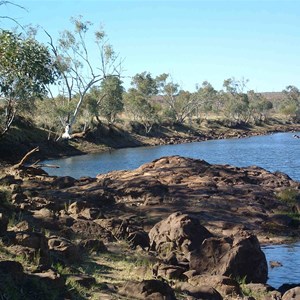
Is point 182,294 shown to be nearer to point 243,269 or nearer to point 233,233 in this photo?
point 243,269

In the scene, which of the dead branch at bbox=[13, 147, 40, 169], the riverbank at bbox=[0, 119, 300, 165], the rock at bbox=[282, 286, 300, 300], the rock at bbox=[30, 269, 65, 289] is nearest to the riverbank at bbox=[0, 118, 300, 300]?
the rock at bbox=[30, 269, 65, 289]

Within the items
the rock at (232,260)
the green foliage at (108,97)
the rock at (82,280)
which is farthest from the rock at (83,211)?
the green foliage at (108,97)

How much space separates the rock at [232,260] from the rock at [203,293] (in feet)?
8.10

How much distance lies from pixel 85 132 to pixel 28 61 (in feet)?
182

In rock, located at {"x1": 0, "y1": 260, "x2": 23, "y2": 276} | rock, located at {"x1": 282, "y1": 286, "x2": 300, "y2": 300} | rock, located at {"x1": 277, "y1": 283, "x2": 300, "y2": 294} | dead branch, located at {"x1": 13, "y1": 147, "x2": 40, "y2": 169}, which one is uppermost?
dead branch, located at {"x1": 13, "y1": 147, "x2": 40, "y2": 169}

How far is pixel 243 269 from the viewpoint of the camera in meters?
12.0

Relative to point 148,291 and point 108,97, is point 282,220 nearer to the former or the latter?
point 148,291

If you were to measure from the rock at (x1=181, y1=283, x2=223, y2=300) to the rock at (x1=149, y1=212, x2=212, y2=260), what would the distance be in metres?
3.81

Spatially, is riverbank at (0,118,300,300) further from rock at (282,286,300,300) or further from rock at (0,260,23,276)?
rock at (282,286,300,300)

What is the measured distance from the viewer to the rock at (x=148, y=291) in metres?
7.93

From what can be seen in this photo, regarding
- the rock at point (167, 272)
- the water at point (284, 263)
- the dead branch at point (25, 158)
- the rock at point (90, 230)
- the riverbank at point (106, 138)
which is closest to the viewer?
the rock at point (167, 272)

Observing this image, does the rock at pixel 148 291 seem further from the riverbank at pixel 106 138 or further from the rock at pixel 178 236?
the riverbank at pixel 106 138

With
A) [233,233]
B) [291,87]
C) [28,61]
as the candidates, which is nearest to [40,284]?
[28,61]

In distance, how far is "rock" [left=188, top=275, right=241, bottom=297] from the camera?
32.7ft
